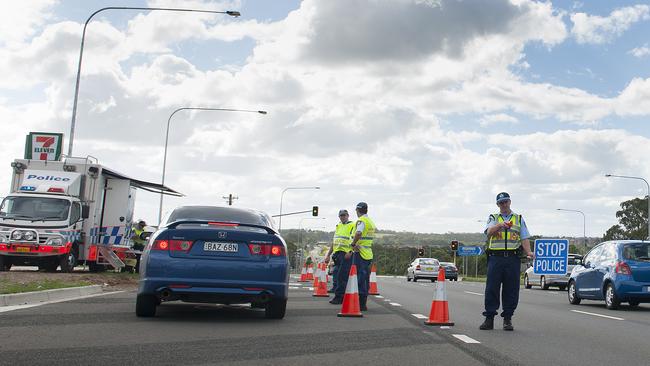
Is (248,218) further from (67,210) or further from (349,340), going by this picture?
(67,210)

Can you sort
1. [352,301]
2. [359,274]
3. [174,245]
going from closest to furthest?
[174,245], [352,301], [359,274]

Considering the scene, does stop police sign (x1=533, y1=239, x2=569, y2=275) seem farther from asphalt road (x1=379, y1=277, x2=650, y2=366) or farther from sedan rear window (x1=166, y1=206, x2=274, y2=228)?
sedan rear window (x1=166, y1=206, x2=274, y2=228)

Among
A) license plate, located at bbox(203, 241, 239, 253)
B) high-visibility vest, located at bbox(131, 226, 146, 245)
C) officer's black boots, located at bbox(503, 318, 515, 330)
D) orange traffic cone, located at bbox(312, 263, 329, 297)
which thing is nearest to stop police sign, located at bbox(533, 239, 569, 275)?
high-visibility vest, located at bbox(131, 226, 146, 245)

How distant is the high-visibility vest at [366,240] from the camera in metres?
14.5

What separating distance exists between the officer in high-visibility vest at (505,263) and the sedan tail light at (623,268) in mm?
7112

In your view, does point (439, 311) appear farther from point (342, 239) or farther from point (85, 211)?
point (85, 211)

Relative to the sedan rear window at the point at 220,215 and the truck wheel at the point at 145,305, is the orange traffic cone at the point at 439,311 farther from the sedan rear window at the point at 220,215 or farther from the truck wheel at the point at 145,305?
the truck wheel at the point at 145,305

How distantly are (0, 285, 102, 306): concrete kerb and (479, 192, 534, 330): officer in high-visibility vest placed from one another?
708cm

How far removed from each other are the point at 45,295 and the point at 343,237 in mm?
5527

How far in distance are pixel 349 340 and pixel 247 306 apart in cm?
556

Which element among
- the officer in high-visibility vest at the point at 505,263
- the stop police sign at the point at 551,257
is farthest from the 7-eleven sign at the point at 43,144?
the officer in high-visibility vest at the point at 505,263

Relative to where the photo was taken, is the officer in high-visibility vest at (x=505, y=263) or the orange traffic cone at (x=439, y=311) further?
the orange traffic cone at (x=439, y=311)

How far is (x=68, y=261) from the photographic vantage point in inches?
898

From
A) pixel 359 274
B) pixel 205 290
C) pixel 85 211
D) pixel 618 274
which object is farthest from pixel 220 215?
pixel 85 211
